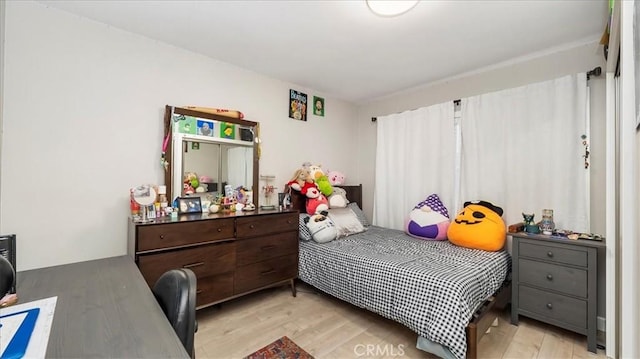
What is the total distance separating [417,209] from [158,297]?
2.52 metres

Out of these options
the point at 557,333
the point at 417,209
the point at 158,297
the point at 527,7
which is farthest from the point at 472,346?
the point at 527,7

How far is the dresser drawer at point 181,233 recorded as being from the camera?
1.74m

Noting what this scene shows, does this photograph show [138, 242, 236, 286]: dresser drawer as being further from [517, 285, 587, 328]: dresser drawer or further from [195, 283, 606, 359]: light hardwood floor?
[517, 285, 587, 328]: dresser drawer

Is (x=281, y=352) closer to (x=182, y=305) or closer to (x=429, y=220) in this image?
(x=182, y=305)

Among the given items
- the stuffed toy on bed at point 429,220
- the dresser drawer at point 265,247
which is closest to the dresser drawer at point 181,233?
the dresser drawer at point 265,247

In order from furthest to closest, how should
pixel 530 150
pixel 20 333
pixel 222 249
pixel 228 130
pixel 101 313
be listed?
1. pixel 228 130
2. pixel 530 150
3. pixel 222 249
4. pixel 101 313
5. pixel 20 333

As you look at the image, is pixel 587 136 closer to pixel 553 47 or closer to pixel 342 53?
pixel 553 47

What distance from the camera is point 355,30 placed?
2.00 m

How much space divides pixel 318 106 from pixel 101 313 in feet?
9.77

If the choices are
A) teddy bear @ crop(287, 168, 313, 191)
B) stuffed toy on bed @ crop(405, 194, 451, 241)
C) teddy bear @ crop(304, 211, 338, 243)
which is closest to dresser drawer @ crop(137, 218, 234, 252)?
teddy bear @ crop(304, 211, 338, 243)

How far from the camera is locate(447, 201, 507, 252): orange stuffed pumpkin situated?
7.39 ft

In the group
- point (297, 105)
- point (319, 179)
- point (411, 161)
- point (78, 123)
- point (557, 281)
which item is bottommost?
point (557, 281)

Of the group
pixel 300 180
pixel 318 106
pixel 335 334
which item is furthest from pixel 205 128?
pixel 335 334

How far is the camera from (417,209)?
289 centimetres
